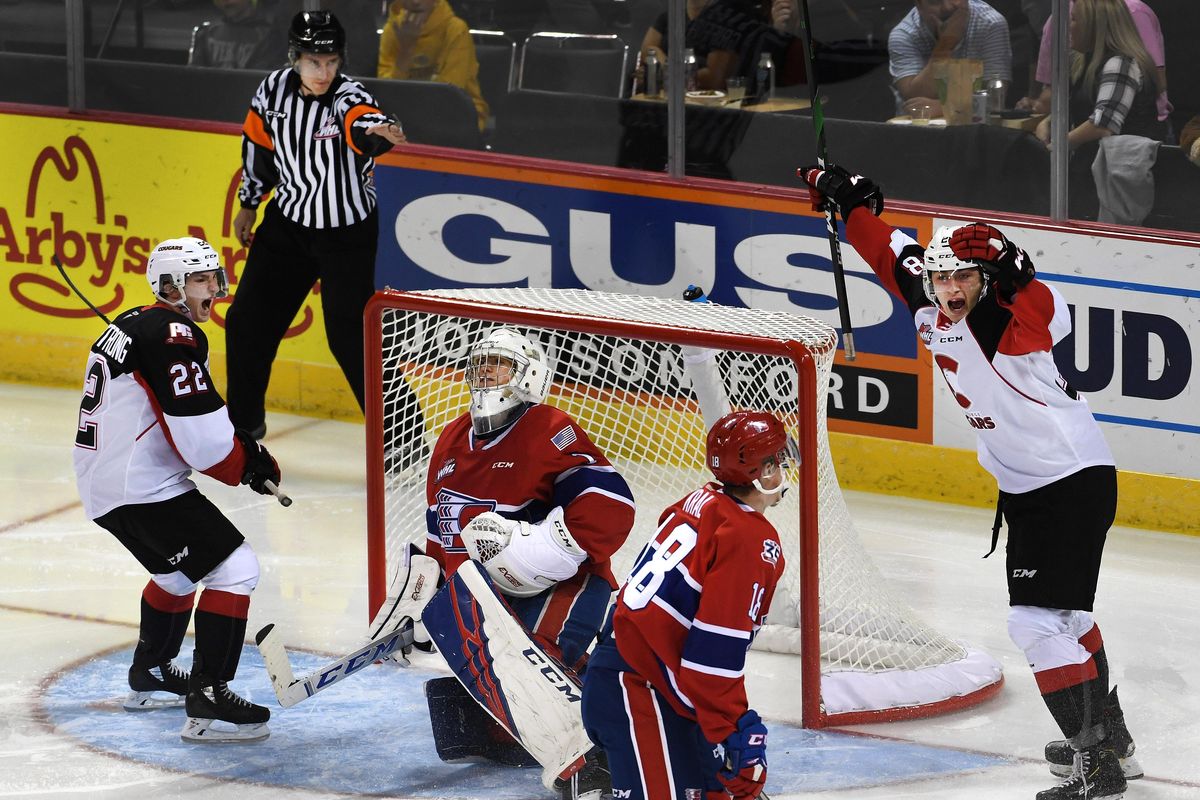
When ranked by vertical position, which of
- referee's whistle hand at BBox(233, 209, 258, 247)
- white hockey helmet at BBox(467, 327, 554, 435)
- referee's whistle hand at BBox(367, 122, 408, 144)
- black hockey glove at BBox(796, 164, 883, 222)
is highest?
referee's whistle hand at BBox(367, 122, 408, 144)

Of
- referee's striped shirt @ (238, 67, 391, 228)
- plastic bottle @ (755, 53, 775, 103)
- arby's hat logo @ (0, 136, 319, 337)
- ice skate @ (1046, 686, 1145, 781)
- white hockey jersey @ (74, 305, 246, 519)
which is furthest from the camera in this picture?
arby's hat logo @ (0, 136, 319, 337)

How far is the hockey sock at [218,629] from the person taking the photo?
4145mm

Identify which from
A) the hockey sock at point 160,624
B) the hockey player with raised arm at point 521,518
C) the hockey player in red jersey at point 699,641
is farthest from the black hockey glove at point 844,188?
the hockey sock at point 160,624

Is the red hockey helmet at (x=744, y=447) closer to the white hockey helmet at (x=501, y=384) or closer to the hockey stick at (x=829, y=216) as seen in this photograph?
the white hockey helmet at (x=501, y=384)

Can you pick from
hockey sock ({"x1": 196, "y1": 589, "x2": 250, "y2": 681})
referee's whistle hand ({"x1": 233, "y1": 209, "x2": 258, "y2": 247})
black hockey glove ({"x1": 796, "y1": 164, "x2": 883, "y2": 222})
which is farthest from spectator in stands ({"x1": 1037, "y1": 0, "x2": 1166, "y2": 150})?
hockey sock ({"x1": 196, "y1": 589, "x2": 250, "y2": 681})

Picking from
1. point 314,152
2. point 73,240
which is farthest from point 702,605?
point 73,240

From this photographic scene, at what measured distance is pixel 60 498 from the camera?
6.02 m

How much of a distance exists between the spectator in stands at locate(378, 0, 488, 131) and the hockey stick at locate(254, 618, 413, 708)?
9.20 feet

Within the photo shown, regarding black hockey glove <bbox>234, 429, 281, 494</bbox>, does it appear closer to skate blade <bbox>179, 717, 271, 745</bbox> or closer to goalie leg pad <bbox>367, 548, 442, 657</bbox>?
goalie leg pad <bbox>367, 548, 442, 657</bbox>

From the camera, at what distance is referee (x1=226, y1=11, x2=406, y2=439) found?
586cm

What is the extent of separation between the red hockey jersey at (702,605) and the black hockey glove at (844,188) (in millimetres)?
1273

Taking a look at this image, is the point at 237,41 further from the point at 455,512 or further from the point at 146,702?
the point at 455,512

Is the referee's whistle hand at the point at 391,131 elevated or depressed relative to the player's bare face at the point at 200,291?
elevated

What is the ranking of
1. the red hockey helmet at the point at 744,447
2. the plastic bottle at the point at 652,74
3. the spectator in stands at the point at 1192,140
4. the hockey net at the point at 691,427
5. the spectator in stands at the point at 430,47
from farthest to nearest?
the spectator in stands at the point at 430,47
the plastic bottle at the point at 652,74
the spectator in stands at the point at 1192,140
the hockey net at the point at 691,427
the red hockey helmet at the point at 744,447
